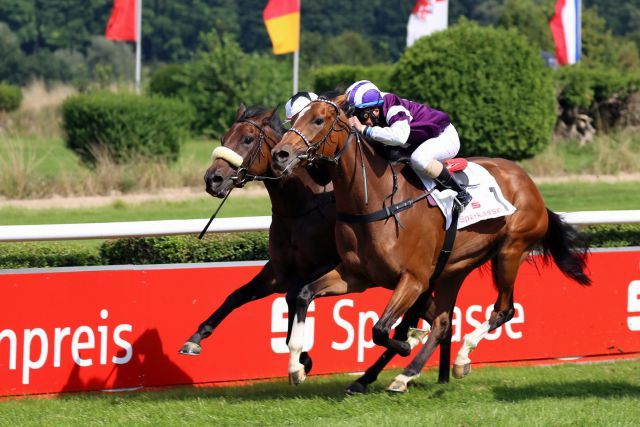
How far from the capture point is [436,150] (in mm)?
6363

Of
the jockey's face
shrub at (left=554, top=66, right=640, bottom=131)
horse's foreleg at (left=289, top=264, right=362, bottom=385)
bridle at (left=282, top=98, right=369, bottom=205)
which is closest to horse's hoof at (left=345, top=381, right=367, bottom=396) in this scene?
horse's foreleg at (left=289, top=264, right=362, bottom=385)

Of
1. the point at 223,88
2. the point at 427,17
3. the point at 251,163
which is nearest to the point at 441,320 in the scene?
the point at 251,163

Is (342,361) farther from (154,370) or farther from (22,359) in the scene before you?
(22,359)

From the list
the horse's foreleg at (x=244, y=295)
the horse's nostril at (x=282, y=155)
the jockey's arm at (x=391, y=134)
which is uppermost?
the jockey's arm at (x=391, y=134)

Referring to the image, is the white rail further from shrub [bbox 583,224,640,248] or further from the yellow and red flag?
the yellow and red flag

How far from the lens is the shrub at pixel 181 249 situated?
7375mm

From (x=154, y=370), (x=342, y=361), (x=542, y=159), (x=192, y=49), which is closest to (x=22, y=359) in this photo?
(x=154, y=370)

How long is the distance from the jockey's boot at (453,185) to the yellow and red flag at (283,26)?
12696 millimetres

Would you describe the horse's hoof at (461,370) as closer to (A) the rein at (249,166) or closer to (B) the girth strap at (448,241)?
(B) the girth strap at (448,241)

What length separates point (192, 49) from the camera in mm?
66812

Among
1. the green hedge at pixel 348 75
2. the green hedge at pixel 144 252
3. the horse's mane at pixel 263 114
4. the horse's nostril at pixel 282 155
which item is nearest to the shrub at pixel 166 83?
the green hedge at pixel 348 75

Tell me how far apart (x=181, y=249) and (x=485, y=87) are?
780 centimetres

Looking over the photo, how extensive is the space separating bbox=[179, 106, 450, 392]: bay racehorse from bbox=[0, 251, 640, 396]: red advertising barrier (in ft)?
1.41

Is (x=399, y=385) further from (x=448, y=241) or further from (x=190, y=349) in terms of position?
(x=190, y=349)
